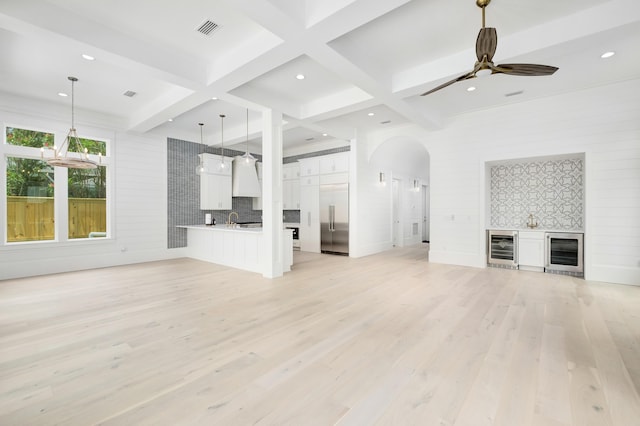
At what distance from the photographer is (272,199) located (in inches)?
205

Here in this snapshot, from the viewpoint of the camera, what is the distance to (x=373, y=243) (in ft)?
26.6

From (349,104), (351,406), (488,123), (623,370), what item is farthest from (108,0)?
(488,123)

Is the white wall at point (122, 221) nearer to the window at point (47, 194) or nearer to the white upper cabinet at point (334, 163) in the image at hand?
the window at point (47, 194)

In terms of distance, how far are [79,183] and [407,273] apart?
708cm

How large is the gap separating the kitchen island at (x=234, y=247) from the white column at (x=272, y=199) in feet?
1.05

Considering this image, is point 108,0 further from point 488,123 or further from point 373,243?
point 373,243

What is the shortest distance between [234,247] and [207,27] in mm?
4115

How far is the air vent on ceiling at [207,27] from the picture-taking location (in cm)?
324

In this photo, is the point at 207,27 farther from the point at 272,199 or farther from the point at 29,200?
the point at 29,200

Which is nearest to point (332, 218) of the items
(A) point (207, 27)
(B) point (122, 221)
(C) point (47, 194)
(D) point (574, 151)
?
(B) point (122, 221)

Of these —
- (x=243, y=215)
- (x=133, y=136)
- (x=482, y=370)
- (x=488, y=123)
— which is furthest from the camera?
(x=243, y=215)

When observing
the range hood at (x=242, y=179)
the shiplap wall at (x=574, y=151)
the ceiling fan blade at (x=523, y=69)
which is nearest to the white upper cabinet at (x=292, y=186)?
the range hood at (x=242, y=179)

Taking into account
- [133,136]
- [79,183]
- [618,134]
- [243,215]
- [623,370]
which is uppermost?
[133,136]

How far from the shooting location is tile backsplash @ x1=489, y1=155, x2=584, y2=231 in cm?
555
